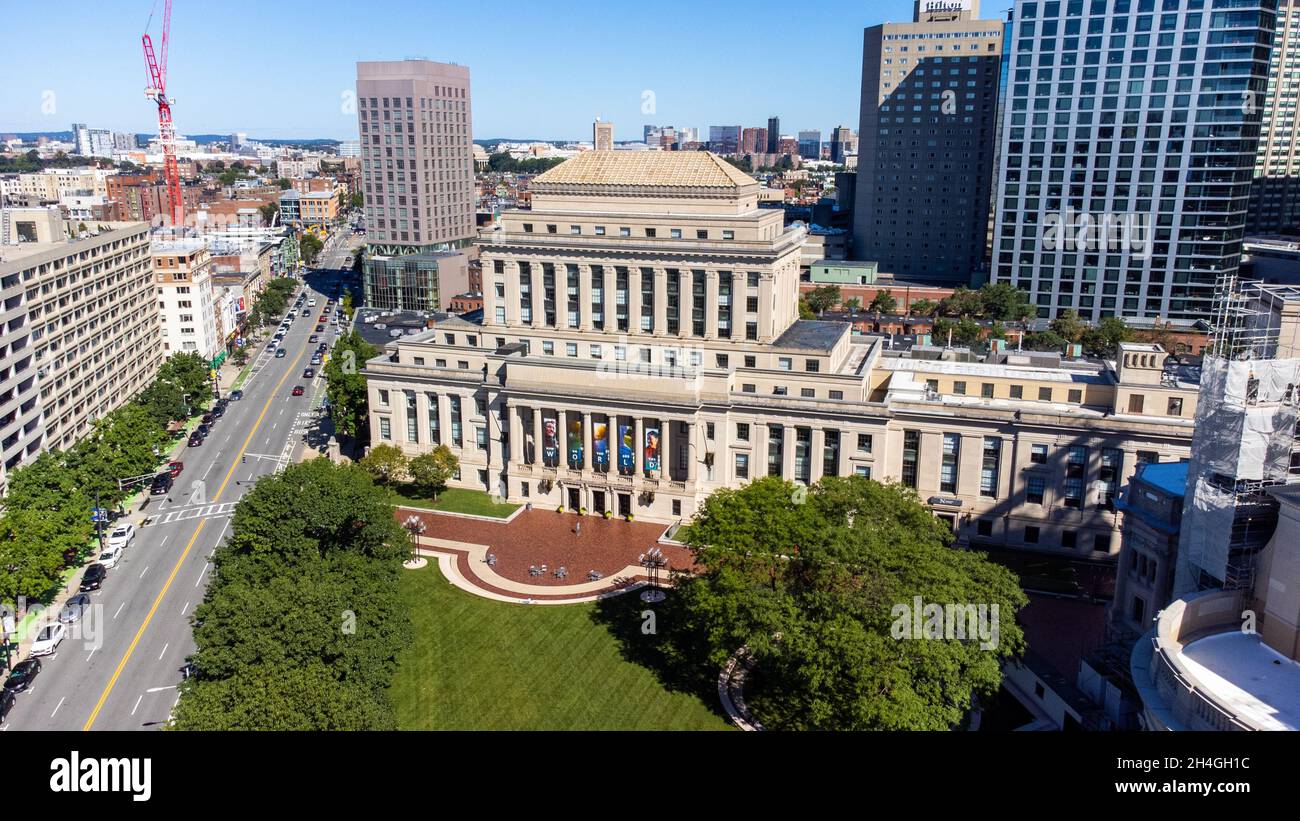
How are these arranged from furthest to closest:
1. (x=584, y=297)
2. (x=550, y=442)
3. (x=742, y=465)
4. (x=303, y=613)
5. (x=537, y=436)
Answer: (x=584, y=297)
(x=537, y=436)
(x=550, y=442)
(x=742, y=465)
(x=303, y=613)

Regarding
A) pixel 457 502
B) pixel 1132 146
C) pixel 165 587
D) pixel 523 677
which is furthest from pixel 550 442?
pixel 1132 146

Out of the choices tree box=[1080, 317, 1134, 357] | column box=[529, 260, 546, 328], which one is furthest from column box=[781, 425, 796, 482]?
tree box=[1080, 317, 1134, 357]

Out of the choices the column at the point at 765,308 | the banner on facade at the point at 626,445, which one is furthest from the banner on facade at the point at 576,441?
the column at the point at 765,308

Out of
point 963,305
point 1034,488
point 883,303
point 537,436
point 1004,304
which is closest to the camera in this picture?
point 1034,488

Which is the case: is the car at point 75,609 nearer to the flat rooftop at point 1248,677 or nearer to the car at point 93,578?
the car at point 93,578

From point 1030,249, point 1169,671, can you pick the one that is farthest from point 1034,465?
point 1030,249

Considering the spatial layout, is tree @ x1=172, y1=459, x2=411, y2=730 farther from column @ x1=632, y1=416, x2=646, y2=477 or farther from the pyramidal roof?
the pyramidal roof

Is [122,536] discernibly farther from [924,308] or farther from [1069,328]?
[924,308]
